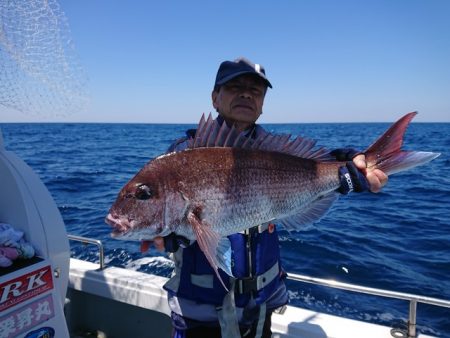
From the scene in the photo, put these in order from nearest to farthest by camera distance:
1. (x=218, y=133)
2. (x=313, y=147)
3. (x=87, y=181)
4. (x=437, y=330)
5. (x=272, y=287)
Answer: (x=218, y=133) < (x=313, y=147) < (x=272, y=287) < (x=437, y=330) < (x=87, y=181)

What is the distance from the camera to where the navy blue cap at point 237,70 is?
2830mm

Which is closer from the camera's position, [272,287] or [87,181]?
[272,287]

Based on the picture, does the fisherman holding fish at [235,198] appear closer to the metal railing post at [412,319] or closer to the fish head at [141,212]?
the fish head at [141,212]

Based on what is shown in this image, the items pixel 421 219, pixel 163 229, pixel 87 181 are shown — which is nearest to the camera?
pixel 163 229

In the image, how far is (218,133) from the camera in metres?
2.43

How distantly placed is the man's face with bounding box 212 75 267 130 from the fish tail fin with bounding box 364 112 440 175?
0.99m

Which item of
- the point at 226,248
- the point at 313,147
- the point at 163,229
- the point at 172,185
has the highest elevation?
the point at 313,147

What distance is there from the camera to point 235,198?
2283 millimetres

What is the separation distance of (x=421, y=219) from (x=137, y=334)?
9437 mm

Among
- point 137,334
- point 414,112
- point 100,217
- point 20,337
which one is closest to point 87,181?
point 100,217

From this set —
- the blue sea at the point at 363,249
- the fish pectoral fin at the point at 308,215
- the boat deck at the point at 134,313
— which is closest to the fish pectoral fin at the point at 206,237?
the fish pectoral fin at the point at 308,215

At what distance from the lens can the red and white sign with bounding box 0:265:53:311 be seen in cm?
241

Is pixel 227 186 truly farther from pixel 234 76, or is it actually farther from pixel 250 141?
pixel 234 76

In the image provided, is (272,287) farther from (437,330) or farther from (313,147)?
(437,330)
